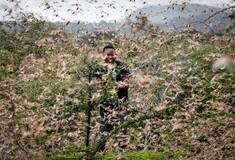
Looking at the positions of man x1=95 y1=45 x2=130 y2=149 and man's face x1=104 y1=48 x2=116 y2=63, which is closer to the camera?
man x1=95 y1=45 x2=130 y2=149

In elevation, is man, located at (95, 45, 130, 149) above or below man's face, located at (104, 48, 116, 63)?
below

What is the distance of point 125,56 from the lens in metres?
7.79

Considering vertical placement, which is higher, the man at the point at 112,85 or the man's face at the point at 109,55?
the man's face at the point at 109,55

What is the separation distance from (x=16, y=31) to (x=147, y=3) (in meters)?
8.22

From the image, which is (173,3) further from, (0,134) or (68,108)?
(0,134)

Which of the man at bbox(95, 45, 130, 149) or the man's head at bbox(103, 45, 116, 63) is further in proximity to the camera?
the man's head at bbox(103, 45, 116, 63)

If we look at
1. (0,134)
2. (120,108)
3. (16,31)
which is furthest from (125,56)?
(16,31)

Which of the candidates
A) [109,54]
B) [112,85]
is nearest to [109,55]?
[109,54]

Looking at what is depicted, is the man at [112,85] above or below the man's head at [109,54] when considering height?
below

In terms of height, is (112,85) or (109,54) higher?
(109,54)

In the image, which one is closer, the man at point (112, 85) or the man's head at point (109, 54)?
the man at point (112, 85)

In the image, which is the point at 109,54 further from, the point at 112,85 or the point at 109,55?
the point at 112,85

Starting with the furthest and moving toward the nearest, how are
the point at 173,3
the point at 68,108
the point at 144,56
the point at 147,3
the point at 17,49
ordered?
the point at 17,49
the point at 144,56
the point at 147,3
the point at 68,108
the point at 173,3

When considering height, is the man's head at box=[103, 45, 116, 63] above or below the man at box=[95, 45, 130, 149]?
above
